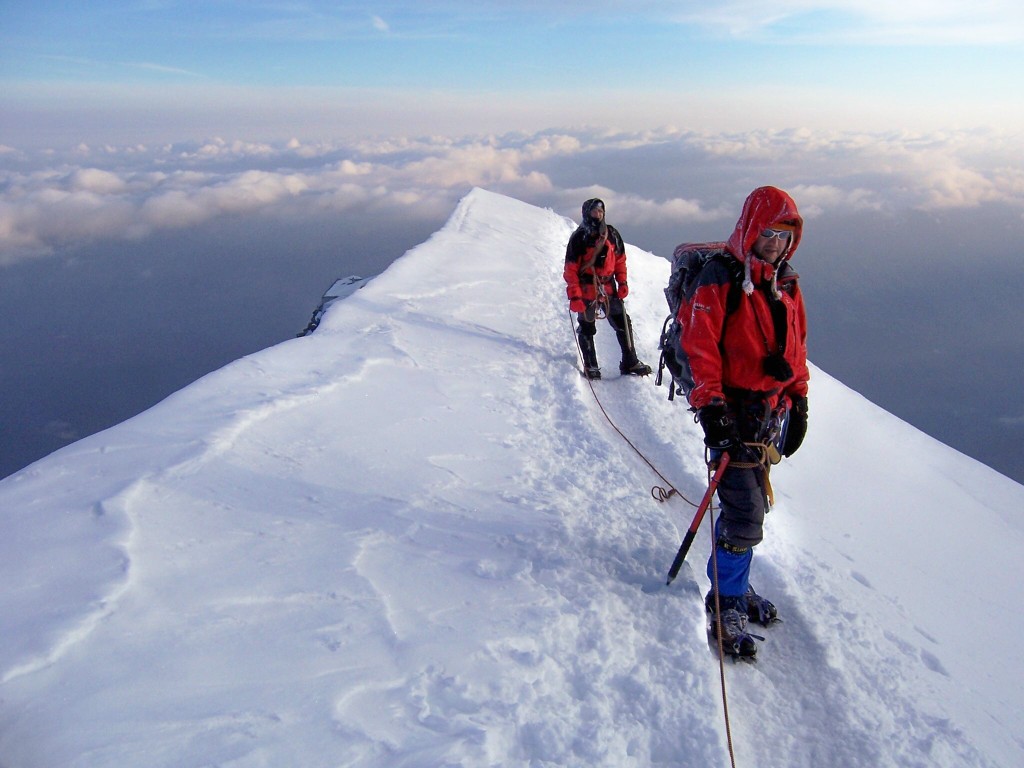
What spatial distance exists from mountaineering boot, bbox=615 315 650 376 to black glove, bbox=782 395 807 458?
4.66 metres

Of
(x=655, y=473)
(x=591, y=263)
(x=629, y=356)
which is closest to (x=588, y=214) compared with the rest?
(x=591, y=263)

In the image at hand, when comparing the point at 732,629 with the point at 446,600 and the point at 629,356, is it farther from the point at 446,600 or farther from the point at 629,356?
the point at 629,356

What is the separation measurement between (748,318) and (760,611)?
1911 millimetres

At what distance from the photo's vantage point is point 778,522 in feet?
17.3

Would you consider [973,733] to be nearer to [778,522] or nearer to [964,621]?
[964,621]

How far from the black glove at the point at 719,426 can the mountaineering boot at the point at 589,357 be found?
4.88 m

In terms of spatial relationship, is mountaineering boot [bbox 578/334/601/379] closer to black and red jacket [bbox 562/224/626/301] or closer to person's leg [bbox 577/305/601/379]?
person's leg [bbox 577/305/601/379]

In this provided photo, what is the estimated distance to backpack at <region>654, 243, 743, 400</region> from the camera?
3.46 meters

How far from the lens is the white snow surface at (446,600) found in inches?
103

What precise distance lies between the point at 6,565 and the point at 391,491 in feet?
7.67

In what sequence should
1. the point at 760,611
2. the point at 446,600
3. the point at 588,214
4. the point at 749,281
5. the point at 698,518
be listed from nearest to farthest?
the point at 749,281 → the point at 446,600 → the point at 698,518 → the point at 760,611 → the point at 588,214

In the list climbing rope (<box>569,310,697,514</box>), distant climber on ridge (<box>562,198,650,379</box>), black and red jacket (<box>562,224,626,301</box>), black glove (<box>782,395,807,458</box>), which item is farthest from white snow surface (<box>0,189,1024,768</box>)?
black and red jacket (<box>562,224,626,301</box>)

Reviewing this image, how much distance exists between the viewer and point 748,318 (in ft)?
11.3

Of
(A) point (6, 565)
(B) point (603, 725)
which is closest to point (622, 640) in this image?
(B) point (603, 725)
